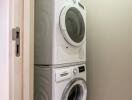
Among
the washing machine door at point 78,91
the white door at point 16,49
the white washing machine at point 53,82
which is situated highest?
the white door at point 16,49

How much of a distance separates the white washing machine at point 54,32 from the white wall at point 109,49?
543 mm

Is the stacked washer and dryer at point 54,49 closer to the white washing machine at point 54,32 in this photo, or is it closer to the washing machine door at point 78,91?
the white washing machine at point 54,32

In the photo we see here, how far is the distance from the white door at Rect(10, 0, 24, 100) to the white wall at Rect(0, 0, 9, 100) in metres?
0.04

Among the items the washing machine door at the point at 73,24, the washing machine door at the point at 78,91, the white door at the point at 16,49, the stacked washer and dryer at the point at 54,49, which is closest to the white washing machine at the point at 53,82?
the stacked washer and dryer at the point at 54,49

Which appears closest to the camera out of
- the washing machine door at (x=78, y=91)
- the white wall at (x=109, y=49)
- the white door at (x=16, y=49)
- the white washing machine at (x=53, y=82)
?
the white door at (x=16, y=49)

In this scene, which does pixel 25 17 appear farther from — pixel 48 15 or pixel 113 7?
pixel 113 7

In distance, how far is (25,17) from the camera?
98cm

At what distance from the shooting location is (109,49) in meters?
2.00

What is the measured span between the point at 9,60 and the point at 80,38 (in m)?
0.94

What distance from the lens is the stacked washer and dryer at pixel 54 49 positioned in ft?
4.59

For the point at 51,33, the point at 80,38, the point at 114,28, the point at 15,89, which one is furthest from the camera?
the point at 114,28

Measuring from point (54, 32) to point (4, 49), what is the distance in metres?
0.51

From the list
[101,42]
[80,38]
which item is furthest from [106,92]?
[80,38]

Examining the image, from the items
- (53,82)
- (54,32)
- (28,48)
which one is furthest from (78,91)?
(28,48)
